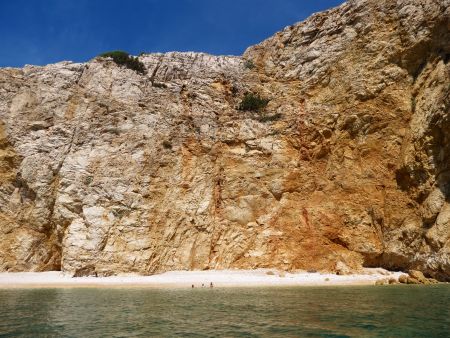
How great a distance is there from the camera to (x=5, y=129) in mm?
35688

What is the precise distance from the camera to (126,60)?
138 feet

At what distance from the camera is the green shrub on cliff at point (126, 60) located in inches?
1639

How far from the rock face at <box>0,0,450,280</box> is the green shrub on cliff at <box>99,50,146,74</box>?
3.83 ft

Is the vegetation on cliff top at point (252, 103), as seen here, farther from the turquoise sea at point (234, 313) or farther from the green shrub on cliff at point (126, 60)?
the turquoise sea at point (234, 313)

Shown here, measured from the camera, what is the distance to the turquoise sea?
11.5 m

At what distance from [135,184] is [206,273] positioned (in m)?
9.62

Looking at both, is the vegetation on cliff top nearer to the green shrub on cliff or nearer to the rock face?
the rock face

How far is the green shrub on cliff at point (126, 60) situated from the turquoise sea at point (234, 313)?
2620 cm

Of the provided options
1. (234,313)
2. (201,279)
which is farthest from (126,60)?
(234,313)

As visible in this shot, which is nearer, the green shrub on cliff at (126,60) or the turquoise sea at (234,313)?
the turquoise sea at (234,313)

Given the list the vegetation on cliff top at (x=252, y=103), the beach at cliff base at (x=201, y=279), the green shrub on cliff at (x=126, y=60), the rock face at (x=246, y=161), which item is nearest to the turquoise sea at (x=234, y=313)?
the beach at cliff base at (x=201, y=279)

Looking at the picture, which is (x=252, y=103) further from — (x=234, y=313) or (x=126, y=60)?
(x=234, y=313)

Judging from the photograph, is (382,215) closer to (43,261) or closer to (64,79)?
(43,261)

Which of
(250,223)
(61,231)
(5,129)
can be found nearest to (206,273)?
(250,223)
